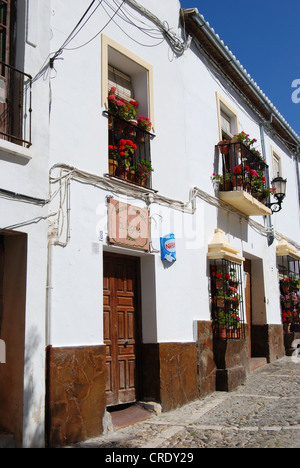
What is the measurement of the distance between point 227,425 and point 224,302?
3.19 metres

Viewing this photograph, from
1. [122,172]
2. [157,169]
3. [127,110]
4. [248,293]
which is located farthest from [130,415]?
[248,293]

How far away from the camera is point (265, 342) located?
11.8 meters

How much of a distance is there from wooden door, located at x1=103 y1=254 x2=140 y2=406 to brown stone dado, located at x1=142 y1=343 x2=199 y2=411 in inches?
7.5

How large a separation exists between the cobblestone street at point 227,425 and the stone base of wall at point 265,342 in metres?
2.83

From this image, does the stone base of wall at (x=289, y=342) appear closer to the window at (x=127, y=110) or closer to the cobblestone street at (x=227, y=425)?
the cobblestone street at (x=227, y=425)

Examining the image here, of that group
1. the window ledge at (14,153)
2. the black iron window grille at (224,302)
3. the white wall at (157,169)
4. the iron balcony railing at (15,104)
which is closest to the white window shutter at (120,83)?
the white wall at (157,169)

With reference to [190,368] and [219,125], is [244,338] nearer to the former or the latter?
[190,368]

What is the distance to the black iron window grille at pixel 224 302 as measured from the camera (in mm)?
9195

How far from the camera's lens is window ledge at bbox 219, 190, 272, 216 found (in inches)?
399

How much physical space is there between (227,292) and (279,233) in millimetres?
5106

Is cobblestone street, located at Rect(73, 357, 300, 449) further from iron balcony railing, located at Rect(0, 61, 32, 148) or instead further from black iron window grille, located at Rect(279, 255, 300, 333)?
black iron window grille, located at Rect(279, 255, 300, 333)

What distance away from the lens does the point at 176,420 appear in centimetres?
684

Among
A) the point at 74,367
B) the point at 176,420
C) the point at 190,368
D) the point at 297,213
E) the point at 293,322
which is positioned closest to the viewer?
the point at 74,367

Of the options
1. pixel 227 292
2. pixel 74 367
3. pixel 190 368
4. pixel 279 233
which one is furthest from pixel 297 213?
pixel 74 367
